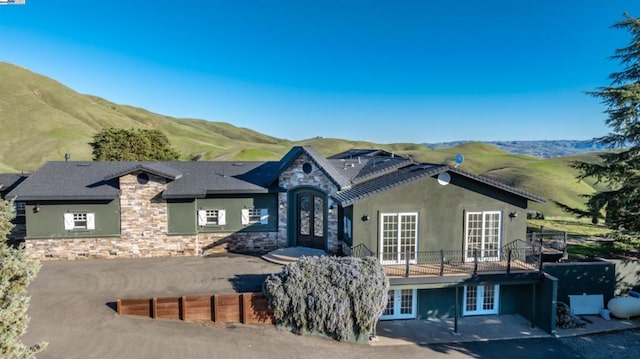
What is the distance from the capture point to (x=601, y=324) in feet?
51.5

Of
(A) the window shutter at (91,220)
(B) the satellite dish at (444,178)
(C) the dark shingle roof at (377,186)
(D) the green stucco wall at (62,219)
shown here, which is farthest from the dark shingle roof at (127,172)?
(B) the satellite dish at (444,178)

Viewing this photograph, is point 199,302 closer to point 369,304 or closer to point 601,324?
point 369,304

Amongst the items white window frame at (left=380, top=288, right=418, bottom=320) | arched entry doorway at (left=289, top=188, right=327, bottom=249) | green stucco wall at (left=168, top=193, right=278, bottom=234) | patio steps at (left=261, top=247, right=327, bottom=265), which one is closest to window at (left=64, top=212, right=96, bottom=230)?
green stucco wall at (left=168, top=193, right=278, bottom=234)

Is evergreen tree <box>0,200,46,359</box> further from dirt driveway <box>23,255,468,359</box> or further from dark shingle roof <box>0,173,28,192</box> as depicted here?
dark shingle roof <box>0,173,28,192</box>

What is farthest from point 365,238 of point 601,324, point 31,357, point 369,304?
point 31,357

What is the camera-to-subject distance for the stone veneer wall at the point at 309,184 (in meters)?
18.1

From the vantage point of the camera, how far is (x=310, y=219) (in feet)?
62.9

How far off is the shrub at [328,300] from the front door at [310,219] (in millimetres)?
5250

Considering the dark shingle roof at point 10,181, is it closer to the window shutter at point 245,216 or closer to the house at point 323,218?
the house at point 323,218

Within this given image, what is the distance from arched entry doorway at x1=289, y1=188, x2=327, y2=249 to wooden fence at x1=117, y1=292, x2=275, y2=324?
5.84 m

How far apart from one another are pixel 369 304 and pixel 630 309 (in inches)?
453

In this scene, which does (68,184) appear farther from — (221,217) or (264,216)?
(264,216)

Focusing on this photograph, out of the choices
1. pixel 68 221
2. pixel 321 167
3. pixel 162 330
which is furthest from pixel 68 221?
pixel 321 167

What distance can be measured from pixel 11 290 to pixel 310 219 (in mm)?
12886
